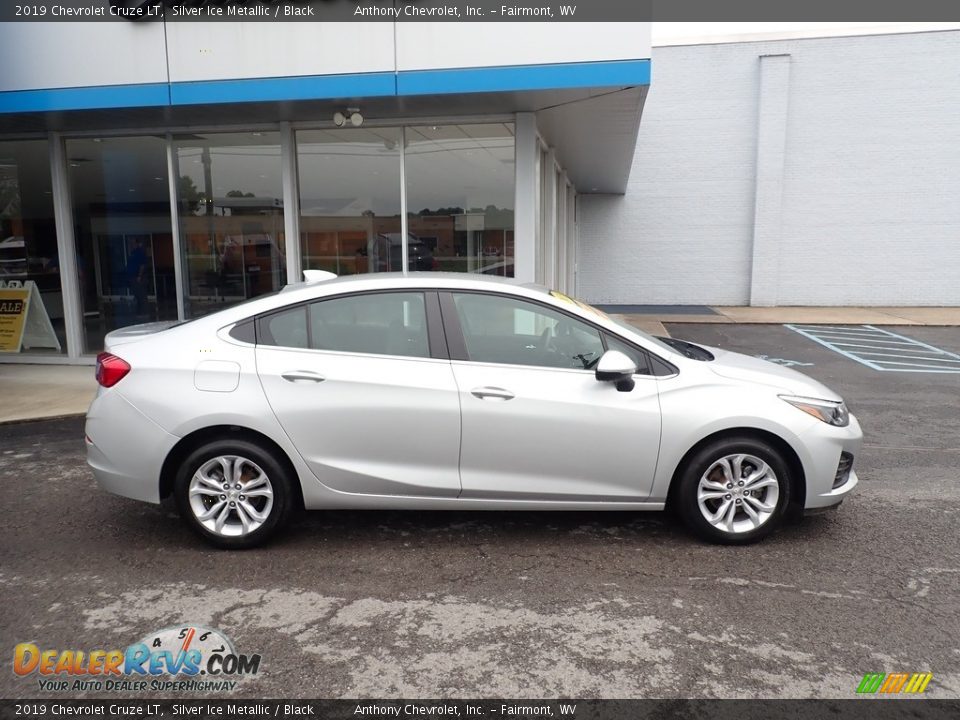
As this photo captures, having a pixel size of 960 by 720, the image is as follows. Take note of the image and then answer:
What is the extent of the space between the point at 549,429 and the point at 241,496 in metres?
1.82

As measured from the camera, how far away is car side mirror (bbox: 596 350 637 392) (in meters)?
4.05

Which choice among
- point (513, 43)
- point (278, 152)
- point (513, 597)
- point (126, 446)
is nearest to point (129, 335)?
point (126, 446)

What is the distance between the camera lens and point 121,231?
10914 mm

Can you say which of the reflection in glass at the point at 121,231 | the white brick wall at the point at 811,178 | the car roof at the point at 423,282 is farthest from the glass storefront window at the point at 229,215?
the white brick wall at the point at 811,178

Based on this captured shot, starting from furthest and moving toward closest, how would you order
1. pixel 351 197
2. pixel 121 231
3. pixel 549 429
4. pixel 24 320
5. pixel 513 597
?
pixel 24 320
pixel 121 231
pixel 351 197
pixel 549 429
pixel 513 597

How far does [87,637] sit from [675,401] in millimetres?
3198

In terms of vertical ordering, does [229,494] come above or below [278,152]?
below

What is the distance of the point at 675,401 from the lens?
165 inches

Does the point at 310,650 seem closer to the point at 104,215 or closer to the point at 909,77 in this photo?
the point at 104,215

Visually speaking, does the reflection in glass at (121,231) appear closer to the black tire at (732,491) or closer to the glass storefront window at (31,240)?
the glass storefront window at (31,240)

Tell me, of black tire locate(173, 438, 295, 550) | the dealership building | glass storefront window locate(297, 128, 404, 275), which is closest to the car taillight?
black tire locate(173, 438, 295, 550)

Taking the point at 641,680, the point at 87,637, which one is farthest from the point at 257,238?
the point at 641,680

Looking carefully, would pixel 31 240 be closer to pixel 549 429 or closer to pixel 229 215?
pixel 229 215

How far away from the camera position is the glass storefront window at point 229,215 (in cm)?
1020
